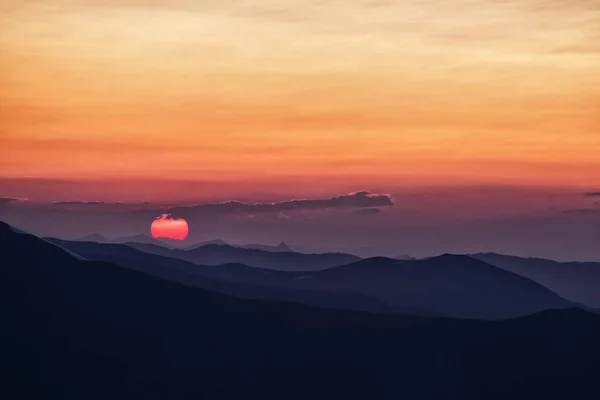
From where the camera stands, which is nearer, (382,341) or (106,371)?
(106,371)

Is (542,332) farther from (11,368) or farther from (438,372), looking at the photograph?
(11,368)

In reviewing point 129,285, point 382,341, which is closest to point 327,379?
point 382,341

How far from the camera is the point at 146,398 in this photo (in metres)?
133

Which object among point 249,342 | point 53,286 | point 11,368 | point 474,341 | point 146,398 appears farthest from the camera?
point 474,341

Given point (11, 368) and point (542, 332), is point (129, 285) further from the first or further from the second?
point (542, 332)

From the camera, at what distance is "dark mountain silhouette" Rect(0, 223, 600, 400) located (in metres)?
134

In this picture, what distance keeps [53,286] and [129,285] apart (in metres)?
15.1

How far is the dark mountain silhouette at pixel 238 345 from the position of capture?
133625 mm

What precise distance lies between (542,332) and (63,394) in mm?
86715

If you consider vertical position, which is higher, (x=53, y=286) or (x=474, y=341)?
(x=53, y=286)

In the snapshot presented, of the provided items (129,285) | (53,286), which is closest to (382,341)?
(129,285)

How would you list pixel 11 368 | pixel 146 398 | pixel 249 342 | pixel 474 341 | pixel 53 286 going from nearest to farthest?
pixel 11 368
pixel 146 398
pixel 53 286
pixel 249 342
pixel 474 341

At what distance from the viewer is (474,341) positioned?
162 meters

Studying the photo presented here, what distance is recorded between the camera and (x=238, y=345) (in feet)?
495
